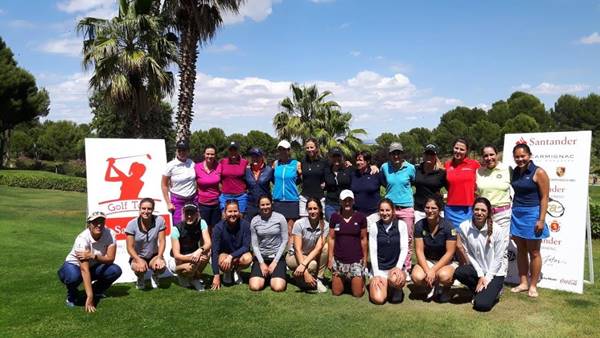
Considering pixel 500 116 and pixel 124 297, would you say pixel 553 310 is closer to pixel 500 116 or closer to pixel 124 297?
pixel 124 297

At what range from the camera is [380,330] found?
14.8 feet

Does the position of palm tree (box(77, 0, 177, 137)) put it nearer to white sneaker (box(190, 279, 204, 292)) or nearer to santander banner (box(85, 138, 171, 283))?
santander banner (box(85, 138, 171, 283))

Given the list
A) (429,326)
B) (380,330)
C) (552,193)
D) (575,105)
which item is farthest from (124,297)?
(575,105)

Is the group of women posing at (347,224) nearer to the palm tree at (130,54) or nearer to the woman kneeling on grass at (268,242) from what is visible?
the woman kneeling on grass at (268,242)

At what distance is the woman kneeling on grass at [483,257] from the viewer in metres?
5.21

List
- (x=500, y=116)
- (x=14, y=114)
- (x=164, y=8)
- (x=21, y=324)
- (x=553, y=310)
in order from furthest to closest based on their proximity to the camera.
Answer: (x=500, y=116)
(x=14, y=114)
(x=164, y=8)
(x=553, y=310)
(x=21, y=324)

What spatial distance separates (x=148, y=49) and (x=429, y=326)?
1287 cm

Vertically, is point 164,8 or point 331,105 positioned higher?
point 164,8

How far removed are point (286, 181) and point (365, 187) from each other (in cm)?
112

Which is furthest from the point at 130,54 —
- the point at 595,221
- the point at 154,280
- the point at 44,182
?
the point at 44,182

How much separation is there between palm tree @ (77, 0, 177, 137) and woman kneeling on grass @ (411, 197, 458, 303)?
36.9 feet

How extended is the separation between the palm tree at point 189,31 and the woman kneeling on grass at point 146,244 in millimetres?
8756

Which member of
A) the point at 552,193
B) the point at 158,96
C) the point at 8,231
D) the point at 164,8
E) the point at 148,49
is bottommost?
the point at 8,231

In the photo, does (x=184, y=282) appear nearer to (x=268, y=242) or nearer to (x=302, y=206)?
(x=268, y=242)
